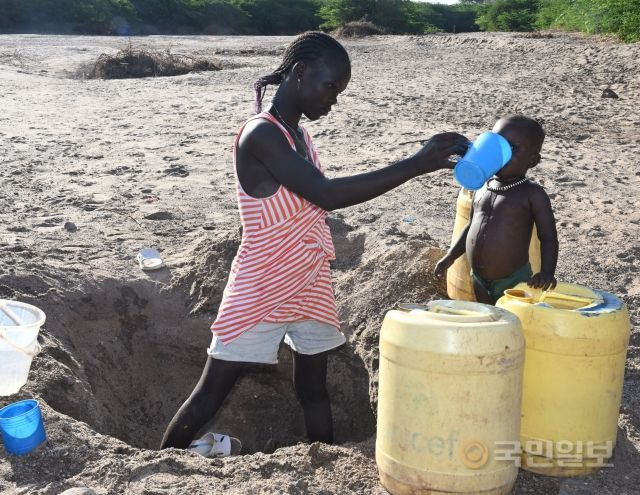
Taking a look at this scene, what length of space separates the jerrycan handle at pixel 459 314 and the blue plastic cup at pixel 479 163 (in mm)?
360

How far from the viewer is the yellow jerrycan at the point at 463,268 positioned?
3.47m

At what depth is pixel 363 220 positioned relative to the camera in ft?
16.9

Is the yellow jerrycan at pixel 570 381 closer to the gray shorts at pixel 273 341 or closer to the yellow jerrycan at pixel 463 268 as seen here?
the gray shorts at pixel 273 341

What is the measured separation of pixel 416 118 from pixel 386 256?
4.36m

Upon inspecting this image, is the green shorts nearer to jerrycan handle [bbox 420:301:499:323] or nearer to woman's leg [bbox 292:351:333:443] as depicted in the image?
woman's leg [bbox 292:351:333:443]

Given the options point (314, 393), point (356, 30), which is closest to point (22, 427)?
point (314, 393)

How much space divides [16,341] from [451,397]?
1.51m

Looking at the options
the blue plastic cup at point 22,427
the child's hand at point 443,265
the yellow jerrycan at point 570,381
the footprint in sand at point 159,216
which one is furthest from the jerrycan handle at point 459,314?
the footprint in sand at point 159,216

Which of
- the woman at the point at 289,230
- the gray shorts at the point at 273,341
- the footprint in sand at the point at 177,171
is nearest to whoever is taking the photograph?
the woman at the point at 289,230

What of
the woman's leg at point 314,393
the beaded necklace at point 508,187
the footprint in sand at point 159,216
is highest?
the beaded necklace at point 508,187

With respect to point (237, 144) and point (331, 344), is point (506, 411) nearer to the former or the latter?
point (331, 344)

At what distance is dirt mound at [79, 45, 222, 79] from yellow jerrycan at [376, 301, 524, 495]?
37.8 feet

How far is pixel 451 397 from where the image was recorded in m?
2.22

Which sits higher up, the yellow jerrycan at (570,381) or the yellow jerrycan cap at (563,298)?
the yellow jerrycan cap at (563,298)
